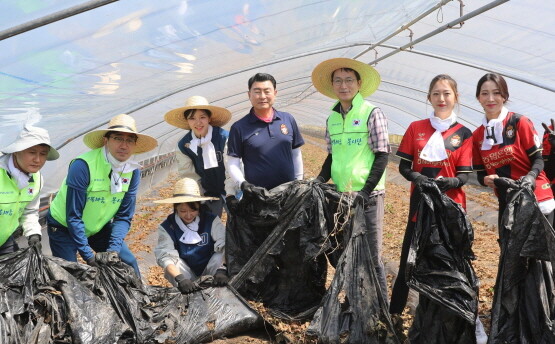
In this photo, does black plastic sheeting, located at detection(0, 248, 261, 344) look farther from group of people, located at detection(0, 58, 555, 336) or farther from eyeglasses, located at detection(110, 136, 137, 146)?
eyeglasses, located at detection(110, 136, 137, 146)

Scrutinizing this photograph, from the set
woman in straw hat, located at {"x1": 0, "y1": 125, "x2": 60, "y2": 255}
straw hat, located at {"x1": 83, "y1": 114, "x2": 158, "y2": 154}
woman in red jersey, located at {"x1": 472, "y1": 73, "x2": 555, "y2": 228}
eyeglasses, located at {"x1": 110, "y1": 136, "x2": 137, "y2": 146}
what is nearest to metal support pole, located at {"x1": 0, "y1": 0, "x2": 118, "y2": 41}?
woman in straw hat, located at {"x1": 0, "y1": 125, "x2": 60, "y2": 255}

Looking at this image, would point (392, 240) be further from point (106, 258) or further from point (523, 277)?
point (106, 258)

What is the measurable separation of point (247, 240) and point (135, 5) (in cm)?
238

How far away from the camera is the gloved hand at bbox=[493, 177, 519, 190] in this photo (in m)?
3.10

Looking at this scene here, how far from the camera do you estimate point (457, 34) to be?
7.75 metres

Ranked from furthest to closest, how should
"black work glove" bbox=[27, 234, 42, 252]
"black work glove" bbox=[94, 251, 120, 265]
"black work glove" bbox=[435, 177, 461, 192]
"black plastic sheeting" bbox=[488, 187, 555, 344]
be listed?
"black work glove" bbox=[94, 251, 120, 265], "black work glove" bbox=[27, 234, 42, 252], "black work glove" bbox=[435, 177, 461, 192], "black plastic sheeting" bbox=[488, 187, 555, 344]

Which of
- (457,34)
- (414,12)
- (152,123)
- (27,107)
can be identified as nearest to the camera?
(27,107)

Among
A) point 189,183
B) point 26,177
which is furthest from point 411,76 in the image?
point 26,177

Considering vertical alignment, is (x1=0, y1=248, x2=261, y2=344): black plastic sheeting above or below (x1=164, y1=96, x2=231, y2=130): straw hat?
below

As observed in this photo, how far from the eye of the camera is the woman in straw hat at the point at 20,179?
3406 millimetres

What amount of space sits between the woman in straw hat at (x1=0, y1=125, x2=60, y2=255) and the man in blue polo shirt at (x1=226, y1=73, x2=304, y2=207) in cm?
120

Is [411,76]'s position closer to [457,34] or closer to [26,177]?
[457,34]

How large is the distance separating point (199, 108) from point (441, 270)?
2175mm

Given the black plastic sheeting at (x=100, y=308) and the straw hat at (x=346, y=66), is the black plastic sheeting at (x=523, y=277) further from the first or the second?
the black plastic sheeting at (x=100, y=308)
